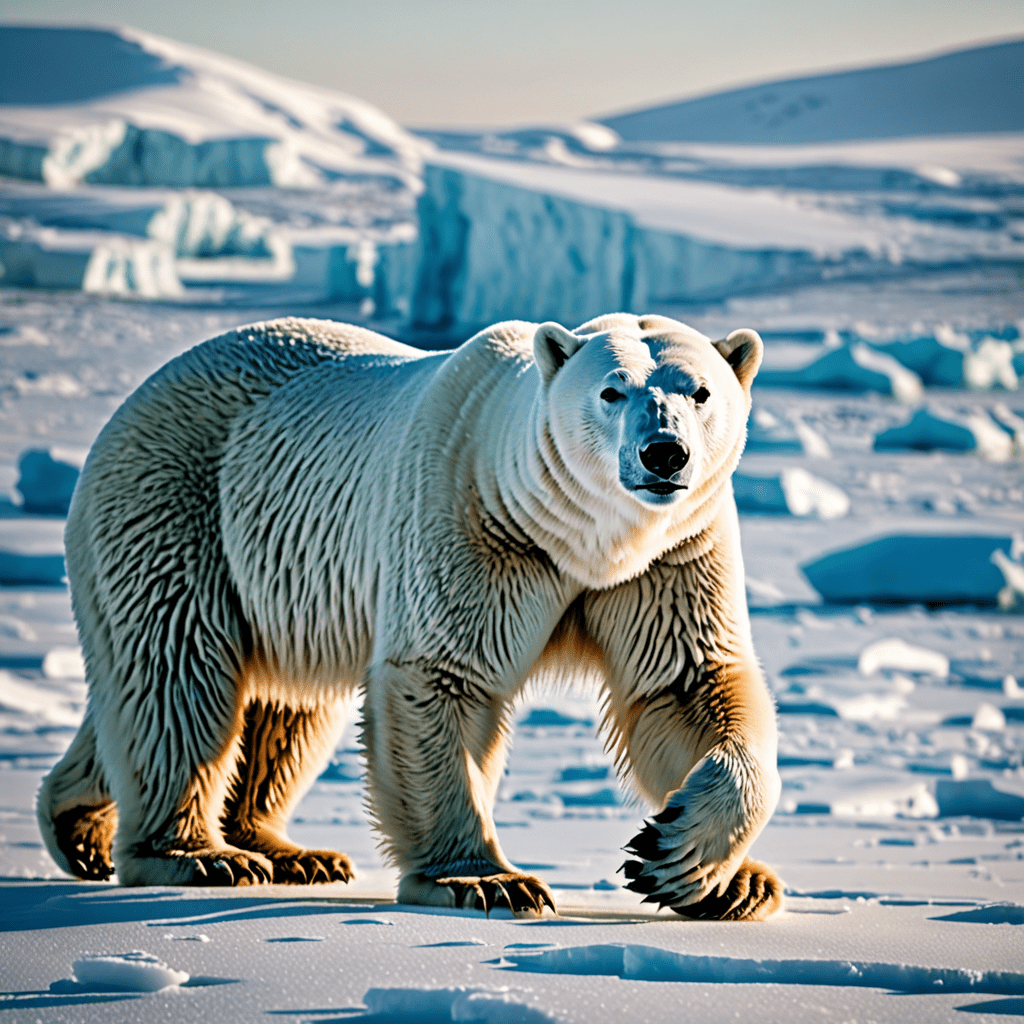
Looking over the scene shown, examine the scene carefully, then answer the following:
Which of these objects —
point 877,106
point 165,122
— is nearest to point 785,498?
point 165,122

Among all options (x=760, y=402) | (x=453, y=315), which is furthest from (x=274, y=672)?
(x=453, y=315)

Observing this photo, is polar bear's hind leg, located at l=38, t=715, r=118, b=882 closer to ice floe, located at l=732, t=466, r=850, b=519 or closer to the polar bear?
the polar bear

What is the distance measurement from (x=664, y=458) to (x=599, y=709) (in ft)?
2.10

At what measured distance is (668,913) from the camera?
2.45 m

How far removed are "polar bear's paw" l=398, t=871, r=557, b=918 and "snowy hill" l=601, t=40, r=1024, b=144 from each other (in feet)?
155

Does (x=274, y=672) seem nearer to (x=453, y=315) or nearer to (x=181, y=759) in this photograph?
(x=181, y=759)

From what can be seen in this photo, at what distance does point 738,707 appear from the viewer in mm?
2443

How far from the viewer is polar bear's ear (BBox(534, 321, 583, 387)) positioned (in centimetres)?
237

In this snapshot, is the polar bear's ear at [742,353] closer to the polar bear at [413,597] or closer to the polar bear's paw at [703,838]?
the polar bear at [413,597]

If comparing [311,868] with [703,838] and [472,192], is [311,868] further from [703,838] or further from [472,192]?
[472,192]

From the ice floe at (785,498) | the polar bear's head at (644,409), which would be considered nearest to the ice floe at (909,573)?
the ice floe at (785,498)

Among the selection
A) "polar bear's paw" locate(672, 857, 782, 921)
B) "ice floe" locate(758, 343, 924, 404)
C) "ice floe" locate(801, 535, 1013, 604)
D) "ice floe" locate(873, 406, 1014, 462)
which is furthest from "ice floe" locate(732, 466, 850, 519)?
"polar bear's paw" locate(672, 857, 782, 921)

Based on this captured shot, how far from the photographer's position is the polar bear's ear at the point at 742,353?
2479mm

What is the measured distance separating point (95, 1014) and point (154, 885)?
1135 mm
